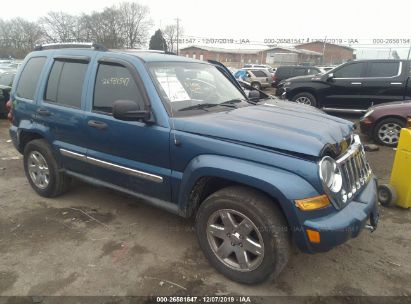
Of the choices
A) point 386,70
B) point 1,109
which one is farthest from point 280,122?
point 1,109

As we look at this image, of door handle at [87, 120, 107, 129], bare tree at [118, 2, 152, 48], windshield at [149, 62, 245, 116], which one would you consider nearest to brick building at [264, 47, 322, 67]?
bare tree at [118, 2, 152, 48]

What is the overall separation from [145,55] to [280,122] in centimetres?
160

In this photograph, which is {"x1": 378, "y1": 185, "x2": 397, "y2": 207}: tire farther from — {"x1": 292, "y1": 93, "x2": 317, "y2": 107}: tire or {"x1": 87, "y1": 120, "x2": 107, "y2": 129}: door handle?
{"x1": 292, "y1": 93, "x2": 317, "y2": 107}: tire

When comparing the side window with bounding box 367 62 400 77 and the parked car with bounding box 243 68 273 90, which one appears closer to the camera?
the side window with bounding box 367 62 400 77

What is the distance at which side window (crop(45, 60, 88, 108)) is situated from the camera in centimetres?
391

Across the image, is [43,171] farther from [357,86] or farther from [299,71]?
[299,71]

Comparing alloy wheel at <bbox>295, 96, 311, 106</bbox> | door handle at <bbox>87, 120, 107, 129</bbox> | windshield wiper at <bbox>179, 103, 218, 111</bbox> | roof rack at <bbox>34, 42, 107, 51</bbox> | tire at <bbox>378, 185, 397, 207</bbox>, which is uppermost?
roof rack at <bbox>34, 42, 107, 51</bbox>

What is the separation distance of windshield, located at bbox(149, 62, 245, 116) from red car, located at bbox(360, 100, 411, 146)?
15.1ft

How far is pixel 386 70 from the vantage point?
10.0m

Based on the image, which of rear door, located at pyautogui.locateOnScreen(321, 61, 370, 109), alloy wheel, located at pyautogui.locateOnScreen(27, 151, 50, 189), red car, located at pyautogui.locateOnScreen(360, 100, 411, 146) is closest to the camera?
alloy wheel, located at pyautogui.locateOnScreen(27, 151, 50, 189)

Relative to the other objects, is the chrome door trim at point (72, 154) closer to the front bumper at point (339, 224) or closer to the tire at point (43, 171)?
the tire at point (43, 171)

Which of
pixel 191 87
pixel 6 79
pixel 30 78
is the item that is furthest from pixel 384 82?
pixel 6 79

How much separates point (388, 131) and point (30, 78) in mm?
6861

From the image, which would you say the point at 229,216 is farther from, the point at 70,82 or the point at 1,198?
the point at 1,198
